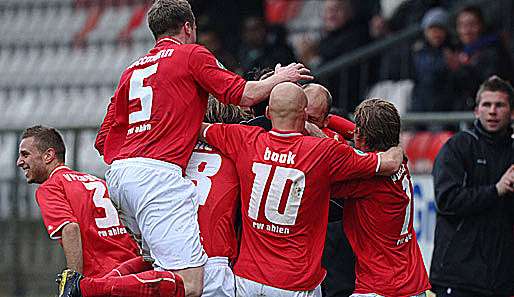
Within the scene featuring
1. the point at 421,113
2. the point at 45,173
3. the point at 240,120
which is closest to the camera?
the point at 240,120

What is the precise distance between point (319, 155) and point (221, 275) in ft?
3.07

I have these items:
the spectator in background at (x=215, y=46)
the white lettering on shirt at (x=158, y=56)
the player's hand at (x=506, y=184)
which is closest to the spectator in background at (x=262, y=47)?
the spectator in background at (x=215, y=46)

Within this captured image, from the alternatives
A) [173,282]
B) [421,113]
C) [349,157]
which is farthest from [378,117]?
[421,113]

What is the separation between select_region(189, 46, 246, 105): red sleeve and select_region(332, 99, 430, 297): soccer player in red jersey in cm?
78

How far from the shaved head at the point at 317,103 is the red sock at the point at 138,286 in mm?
1352

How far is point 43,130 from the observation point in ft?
27.9

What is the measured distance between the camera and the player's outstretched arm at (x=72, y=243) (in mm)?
7859

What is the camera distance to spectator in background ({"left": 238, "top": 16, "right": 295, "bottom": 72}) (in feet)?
43.3

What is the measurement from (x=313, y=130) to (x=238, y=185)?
22.2 inches

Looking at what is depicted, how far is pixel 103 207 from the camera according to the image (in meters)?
8.27

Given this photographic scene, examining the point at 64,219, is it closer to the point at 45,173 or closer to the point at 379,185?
the point at 45,173

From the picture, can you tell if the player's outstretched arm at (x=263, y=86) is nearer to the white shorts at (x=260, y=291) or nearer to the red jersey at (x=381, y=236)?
the red jersey at (x=381, y=236)

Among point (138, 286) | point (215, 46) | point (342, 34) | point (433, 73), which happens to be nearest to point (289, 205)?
point (138, 286)

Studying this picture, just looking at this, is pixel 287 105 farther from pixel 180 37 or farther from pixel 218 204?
pixel 180 37
